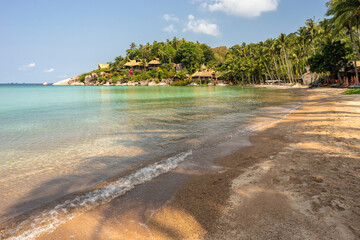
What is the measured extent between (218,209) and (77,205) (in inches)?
107

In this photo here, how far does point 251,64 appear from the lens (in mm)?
78938

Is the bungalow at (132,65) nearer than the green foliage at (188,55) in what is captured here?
No

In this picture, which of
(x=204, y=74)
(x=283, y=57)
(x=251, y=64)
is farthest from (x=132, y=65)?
(x=283, y=57)

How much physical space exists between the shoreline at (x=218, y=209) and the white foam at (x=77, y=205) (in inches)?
8.0

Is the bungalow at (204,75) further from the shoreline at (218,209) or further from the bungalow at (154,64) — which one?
the shoreline at (218,209)

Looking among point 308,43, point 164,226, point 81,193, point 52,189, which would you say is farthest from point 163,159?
point 308,43

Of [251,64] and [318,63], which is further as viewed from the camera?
[251,64]

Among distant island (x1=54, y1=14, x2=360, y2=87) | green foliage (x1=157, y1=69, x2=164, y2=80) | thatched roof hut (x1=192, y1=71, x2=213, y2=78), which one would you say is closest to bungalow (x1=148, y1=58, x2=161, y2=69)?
distant island (x1=54, y1=14, x2=360, y2=87)

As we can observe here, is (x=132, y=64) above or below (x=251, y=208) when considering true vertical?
above

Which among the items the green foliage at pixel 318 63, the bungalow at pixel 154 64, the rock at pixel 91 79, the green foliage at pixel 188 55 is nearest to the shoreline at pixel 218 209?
the green foliage at pixel 318 63

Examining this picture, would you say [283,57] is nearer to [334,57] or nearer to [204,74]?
[204,74]

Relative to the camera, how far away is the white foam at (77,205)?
10.9 feet

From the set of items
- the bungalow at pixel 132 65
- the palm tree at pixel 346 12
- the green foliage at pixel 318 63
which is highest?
the bungalow at pixel 132 65

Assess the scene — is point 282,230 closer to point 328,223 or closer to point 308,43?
point 328,223
